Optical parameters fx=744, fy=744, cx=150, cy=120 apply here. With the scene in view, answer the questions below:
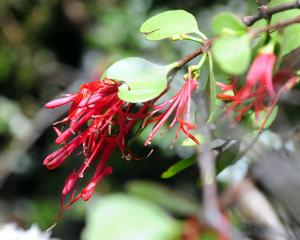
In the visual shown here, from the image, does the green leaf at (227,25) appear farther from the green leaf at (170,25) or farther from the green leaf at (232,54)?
the green leaf at (170,25)

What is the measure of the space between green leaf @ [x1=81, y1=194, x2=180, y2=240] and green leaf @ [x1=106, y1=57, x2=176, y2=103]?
7.9 inches

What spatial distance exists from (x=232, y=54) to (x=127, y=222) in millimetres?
190

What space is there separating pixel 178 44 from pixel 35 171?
39.5 inches

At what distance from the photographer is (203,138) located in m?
0.98

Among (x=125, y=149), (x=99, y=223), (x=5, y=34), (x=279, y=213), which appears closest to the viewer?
(x=99, y=223)

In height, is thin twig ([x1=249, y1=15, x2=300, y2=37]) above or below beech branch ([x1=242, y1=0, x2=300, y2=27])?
above

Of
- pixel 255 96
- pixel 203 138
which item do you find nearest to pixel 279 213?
pixel 203 138

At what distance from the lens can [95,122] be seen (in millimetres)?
910

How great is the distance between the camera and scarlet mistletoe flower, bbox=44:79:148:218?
0.90m

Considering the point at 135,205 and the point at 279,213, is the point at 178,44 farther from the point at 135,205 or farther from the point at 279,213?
the point at 135,205

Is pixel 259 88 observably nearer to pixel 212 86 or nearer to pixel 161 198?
pixel 212 86

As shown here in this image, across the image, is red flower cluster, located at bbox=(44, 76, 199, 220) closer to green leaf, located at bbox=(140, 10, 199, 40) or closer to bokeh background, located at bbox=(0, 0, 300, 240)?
green leaf, located at bbox=(140, 10, 199, 40)

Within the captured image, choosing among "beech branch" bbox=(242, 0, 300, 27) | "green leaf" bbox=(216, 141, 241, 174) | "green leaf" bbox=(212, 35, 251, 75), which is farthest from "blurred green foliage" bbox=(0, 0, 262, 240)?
"green leaf" bbox=(212, 35, 251, 75)

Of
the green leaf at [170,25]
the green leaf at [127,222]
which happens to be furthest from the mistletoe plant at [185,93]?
the green leaf at [127,222]
